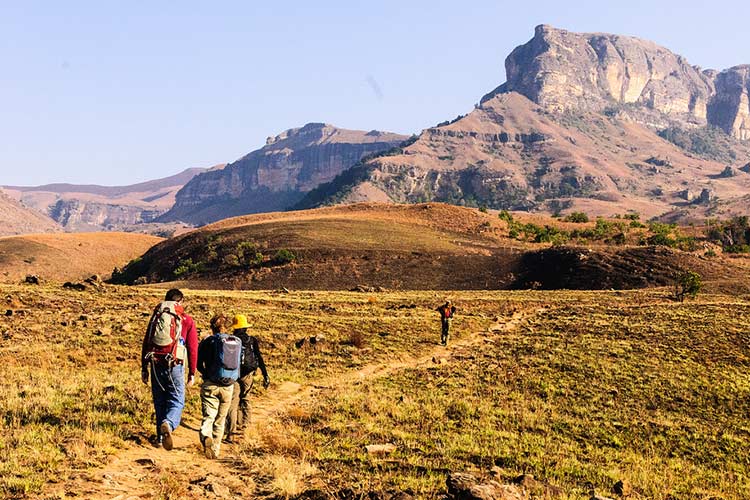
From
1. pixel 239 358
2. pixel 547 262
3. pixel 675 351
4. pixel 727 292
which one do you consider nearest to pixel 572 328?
pixel 675 351

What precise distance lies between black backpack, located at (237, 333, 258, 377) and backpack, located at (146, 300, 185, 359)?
1.58 meters

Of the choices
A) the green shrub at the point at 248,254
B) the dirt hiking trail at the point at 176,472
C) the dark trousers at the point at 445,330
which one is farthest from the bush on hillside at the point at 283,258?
the dirt hiking trail at the point at 176,472

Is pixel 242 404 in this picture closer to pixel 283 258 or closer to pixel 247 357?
pixel 247 357

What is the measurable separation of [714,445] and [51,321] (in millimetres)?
23444

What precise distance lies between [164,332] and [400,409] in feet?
19.7

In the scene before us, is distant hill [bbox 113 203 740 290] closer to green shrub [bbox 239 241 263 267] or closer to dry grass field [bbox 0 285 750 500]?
green shrub [bbox 239 241 263 267]

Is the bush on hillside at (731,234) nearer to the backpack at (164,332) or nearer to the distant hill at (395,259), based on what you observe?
the distant hill at (395,259)

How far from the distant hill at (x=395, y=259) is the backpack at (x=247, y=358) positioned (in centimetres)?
4342

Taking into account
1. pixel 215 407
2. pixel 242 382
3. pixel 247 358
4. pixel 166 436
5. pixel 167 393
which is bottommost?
pixel 166 436

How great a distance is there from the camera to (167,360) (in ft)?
34.2

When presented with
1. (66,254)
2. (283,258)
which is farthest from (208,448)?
(66,254)

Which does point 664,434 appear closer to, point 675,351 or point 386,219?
point 675,351

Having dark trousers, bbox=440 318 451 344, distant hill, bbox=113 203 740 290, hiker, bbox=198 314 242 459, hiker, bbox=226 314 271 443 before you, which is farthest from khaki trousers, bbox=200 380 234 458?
distant hill, bbox=113 203 740 290

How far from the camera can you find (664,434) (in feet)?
47.9
